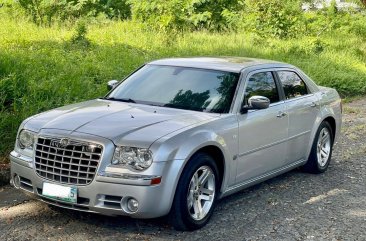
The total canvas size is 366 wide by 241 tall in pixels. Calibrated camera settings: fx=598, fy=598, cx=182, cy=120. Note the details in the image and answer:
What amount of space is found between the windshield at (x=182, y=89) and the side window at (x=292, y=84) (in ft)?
3.26

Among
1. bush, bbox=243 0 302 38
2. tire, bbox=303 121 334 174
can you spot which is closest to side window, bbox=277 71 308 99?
tire, bbox=303 121 334 174

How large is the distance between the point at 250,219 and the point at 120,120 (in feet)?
5.31

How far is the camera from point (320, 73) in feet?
52.3

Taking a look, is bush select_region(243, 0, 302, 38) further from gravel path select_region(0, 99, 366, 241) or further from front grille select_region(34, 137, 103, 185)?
front grille select_region(34, 137, 103, 185)

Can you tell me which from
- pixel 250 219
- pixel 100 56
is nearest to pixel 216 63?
pixel 250 219

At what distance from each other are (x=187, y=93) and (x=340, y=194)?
7.30 ft

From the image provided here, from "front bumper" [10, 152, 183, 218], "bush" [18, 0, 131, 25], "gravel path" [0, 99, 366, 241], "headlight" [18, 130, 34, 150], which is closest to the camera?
"front bumper" [10, 152, 183, 218]

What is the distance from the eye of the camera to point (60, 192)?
5129mm

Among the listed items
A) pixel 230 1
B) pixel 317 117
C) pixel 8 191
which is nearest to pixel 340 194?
pixel 317 117

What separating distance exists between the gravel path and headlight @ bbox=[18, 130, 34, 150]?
2.23 ft

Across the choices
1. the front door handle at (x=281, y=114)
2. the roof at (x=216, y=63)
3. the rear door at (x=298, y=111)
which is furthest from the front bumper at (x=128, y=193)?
the rear door at (x=298, y=111)

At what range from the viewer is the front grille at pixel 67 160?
504cm

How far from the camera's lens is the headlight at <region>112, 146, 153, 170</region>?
500 cm

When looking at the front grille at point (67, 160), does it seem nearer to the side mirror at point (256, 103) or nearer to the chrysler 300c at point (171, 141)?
the chrysler 300c at point (171, 141)
